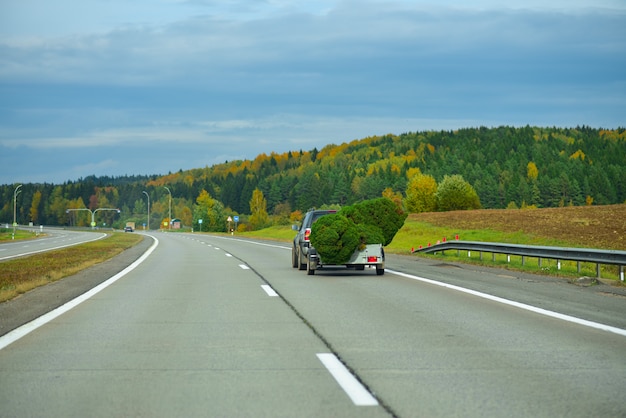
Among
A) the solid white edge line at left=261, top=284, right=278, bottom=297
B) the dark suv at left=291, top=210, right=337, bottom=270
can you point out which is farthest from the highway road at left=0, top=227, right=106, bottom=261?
the solid white edge line at left=261, top=284, right=278, bottom=297

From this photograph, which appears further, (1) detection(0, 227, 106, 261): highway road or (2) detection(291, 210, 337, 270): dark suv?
(1) detection(0, 227, 106, 261): highway road

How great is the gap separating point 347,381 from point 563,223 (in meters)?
43.9

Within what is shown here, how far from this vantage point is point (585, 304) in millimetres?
11953

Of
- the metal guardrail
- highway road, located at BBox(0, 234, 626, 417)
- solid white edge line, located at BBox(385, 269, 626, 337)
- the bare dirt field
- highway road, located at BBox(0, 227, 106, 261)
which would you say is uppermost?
the bare dirt field

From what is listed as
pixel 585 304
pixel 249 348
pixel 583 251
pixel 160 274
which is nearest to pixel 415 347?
pixel 249 348

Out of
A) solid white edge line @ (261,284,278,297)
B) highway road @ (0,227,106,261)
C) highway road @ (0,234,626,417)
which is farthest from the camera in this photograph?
highway road @ (0,227,106,261)

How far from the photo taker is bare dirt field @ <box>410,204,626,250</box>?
120ft

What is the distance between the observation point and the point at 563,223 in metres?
47.4

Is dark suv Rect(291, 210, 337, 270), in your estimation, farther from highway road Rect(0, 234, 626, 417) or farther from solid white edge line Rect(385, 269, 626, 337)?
highway road Rect(0, 234, 626, 417)

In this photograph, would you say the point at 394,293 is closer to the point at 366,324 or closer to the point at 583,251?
→ the point at 366,324

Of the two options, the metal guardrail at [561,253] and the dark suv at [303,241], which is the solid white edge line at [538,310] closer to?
the metal guardrail at [561,253]

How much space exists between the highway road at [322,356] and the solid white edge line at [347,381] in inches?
0.6

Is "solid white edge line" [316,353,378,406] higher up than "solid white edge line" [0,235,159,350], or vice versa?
"solid white edge line" [316,353,378,406]

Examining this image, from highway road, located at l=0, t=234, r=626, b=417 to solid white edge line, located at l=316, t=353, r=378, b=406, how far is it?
0.02m
